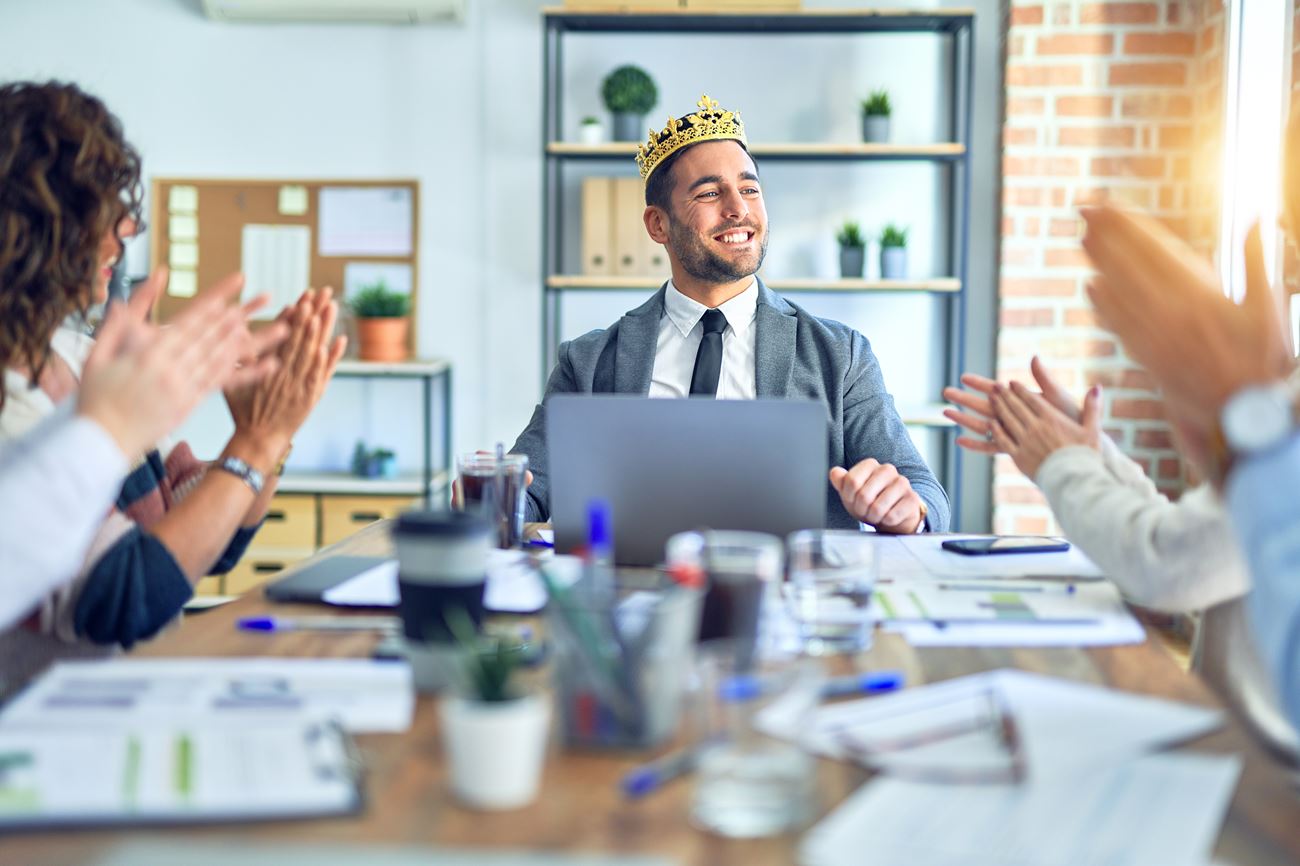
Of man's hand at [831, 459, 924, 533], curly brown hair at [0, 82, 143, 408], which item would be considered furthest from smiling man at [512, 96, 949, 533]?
curly brown hair at [0, 82, 143, 408]

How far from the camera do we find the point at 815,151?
382cm

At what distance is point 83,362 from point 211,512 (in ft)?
0.76

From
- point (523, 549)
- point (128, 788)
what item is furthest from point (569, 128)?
point (128, 788)

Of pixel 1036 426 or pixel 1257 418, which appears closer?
pixel 1257 418

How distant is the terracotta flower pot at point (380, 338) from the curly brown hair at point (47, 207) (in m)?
2.57

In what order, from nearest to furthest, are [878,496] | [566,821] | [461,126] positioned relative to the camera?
[566,821], [878,496], [461,126]

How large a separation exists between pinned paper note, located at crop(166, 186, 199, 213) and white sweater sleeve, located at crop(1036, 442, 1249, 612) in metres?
3.54

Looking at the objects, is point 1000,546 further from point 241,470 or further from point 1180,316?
point 241,470


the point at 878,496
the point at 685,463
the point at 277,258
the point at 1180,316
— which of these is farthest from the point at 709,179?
the point at 277,258

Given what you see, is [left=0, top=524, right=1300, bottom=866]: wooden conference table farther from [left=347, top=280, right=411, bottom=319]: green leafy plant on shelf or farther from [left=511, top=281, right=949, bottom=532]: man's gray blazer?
[left=347, top=280, right=411, bottom=319]: green leafy plant on shelf

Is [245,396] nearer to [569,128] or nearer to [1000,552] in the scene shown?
[1000,552]

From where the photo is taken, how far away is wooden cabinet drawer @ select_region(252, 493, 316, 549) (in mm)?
3910

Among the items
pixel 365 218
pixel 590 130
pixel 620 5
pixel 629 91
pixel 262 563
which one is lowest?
pixel 262 563

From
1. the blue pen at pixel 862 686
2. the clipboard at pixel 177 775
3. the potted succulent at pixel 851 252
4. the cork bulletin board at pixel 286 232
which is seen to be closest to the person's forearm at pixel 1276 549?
the blue pen at pixel 862 686
